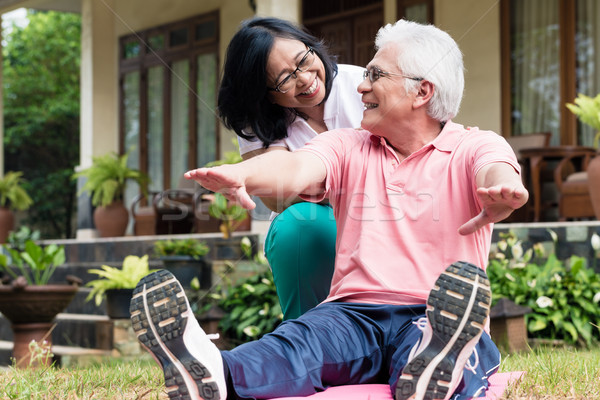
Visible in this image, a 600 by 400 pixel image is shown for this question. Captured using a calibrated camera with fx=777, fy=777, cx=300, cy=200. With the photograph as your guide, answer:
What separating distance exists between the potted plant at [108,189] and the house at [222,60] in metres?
0.44

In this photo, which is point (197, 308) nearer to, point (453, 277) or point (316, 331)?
point (316, 331)

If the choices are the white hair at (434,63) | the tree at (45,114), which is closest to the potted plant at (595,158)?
the white hair at (434,63)

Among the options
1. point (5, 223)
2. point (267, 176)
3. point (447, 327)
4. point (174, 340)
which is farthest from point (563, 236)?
point (5, 223)

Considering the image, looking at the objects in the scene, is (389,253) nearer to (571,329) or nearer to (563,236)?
(571,329)

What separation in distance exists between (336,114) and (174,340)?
1384mm

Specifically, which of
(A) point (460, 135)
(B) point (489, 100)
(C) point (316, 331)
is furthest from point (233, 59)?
(B) point (489, 100)

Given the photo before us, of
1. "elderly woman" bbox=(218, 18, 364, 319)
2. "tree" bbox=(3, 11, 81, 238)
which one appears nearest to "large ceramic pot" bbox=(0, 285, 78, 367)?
"elderly woman" bbox=(218, 18, 364, 319)

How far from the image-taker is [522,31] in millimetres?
8250

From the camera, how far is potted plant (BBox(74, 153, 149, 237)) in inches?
370

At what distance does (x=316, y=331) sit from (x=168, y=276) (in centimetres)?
49

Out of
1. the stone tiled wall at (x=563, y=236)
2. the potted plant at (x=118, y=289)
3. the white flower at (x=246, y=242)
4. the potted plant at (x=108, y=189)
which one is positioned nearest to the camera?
the stone tiled wall at (x=563, y=236)

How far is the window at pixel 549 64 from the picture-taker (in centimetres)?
790

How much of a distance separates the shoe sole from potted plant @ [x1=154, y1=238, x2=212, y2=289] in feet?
14.3

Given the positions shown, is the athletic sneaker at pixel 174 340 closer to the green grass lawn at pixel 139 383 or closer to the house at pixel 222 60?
the green grass lawn at pixel 139 383
